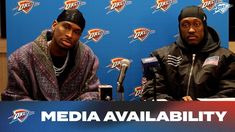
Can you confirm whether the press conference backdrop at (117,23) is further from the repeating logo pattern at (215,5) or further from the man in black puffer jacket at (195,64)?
the man in black puffer jacket at (195,64)

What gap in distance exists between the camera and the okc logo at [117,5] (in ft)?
9.46

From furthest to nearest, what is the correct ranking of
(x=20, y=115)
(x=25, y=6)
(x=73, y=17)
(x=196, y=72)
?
(x=25, y=6), (x=73, y=17), (x=196, y=72), (x=20, y=115)

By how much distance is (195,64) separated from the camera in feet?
8.39

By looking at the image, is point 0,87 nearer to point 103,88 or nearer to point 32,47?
point 32,47

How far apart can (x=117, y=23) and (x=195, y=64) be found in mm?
678

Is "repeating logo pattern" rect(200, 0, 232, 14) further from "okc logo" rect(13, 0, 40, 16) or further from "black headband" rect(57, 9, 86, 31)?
"okc logo" rect(13, 0, 40, 16)

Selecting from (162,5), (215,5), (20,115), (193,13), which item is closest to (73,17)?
(162,5)

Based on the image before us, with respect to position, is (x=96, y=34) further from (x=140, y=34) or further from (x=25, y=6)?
(x=25, y=6)

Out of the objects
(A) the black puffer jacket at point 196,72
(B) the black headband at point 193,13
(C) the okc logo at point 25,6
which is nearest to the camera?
(A) the black puffer jacket at point 196,72

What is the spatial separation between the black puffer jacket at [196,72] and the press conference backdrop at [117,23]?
0.30 m

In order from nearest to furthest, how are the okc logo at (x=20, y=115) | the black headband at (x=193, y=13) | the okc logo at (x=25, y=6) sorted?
the okc logo at (x=20, y=115) → the black headband at (x=193, y=13) → the okc logo at (x=25, y=6)

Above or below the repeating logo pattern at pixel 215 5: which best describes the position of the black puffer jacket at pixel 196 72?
below


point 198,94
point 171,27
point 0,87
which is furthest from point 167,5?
point 0,87

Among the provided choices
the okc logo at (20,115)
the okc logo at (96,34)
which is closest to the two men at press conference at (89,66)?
the okc logo at (96,34)
